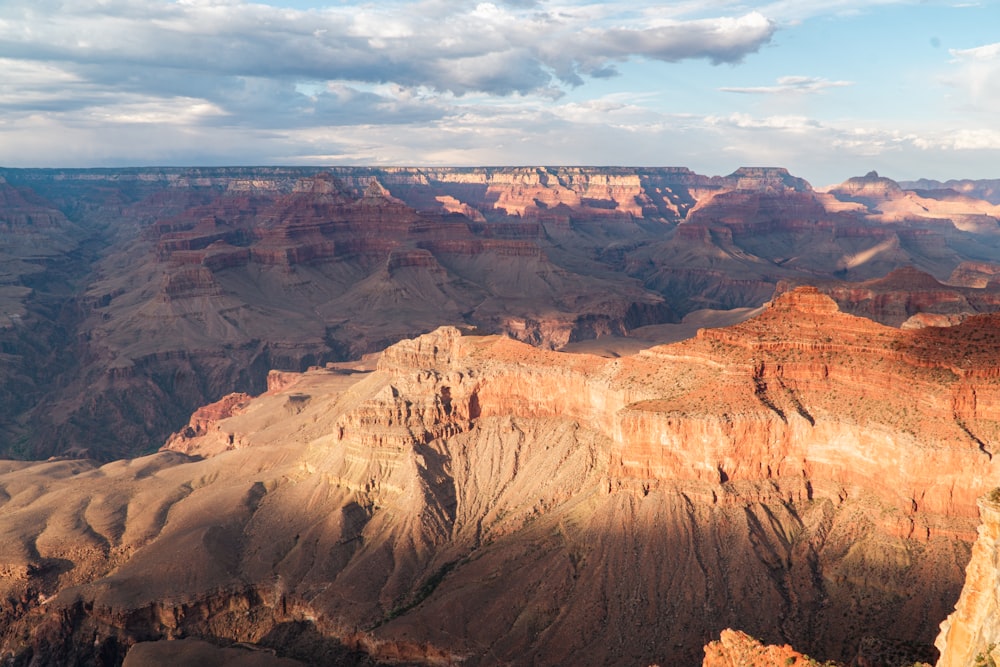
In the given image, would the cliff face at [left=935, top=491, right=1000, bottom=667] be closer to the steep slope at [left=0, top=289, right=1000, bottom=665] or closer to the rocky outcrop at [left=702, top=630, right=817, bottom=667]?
the rocky outcrop at [left=702, top=630, right=817, bottom=667]

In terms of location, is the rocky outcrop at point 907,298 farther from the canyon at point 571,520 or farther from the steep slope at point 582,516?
the steep slope at point 582,516

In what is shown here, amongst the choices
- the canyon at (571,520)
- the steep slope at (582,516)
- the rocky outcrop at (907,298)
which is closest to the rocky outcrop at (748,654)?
the canyon at (571,520)

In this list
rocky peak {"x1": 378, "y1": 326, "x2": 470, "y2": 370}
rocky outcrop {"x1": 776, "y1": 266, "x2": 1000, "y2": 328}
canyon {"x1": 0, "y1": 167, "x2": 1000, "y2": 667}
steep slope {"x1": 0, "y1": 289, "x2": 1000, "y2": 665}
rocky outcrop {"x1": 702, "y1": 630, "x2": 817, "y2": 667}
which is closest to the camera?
rocky outcrop {"x1": 702, "y1": 630, "x2": 817, "y2": 667}

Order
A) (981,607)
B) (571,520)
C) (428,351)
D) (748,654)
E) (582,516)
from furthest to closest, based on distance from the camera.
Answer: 1. (428,351)
2. (571,520)
3. (582,516)
4. (748,654)
5. (981,607)

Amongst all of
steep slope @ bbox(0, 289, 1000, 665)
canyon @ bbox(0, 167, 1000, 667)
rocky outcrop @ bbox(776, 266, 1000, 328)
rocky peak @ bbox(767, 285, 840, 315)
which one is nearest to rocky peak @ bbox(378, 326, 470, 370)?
canyon @ bbox(0, 167, 1000, 667)

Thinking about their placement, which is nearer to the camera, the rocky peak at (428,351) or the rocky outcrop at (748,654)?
the rocky outcrop at (748,654)

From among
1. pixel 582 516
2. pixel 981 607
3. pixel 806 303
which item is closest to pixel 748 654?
pixel 981 607

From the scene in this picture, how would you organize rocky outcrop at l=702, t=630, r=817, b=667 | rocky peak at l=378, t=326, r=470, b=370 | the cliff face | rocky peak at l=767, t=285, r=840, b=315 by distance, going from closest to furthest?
the cliff face
rocky outcrop at l=702, t=630, r=817, b=667
rocky peak at l=767, t=285, r=840, b=315
rocky peak at l=378, t=326, r=470, b=370

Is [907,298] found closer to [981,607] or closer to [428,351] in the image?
[428,351]
